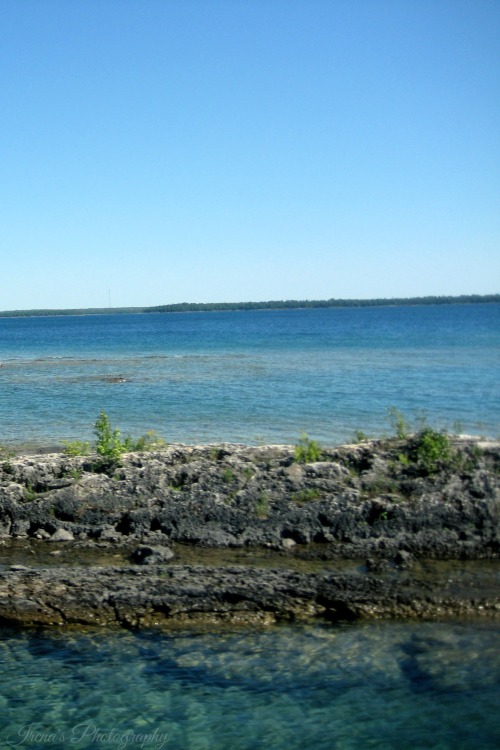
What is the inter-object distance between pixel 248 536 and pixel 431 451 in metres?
3.63

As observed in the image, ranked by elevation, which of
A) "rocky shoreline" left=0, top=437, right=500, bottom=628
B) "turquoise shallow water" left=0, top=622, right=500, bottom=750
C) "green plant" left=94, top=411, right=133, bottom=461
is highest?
"green plant" left=94, top=411, right=133, bottom=461

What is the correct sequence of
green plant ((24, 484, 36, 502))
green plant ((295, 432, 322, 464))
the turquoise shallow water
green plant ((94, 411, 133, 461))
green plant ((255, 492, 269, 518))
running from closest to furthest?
the turquoise shallow water < green plant ((255, 492, 269, 518)) < green plant ((24, 484, 36, 502)) < green plant ((295, 432, 322, 464)) < green plant ((94, 411, 133, 461))

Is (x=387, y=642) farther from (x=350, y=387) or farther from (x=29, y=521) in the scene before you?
(x=350, y=387)

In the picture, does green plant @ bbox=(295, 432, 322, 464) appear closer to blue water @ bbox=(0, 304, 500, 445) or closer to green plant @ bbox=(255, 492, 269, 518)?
green plant @ bbox=(255, 492, 269, 518)

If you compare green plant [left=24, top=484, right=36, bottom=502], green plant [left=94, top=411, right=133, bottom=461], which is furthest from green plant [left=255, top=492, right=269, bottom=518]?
green plant [left=24, top=484, right=36, bottom=502]

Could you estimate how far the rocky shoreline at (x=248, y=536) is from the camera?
361 inches

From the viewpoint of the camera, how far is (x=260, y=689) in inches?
296

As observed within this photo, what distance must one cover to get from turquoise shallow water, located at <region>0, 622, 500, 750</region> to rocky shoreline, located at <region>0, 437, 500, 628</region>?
0.48 metres

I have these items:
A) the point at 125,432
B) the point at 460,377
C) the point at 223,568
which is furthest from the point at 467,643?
the point at 460,377

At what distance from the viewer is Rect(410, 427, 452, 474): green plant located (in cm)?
1280

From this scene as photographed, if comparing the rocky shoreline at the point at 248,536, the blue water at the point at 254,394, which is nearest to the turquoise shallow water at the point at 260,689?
the rocky shoreline at the point at 248,536

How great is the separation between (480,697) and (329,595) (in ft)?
7.82

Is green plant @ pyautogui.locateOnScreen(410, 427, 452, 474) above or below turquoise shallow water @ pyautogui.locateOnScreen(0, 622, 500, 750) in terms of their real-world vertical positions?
above

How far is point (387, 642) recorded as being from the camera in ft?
27.4
